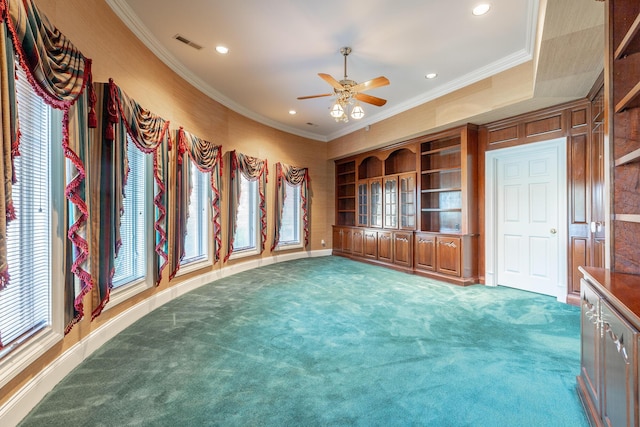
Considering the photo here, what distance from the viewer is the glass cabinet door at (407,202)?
573 cm

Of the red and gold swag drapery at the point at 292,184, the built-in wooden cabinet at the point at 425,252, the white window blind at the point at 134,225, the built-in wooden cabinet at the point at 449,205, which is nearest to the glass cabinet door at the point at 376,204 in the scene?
the built-in wooden cabinet at the point at 449,205

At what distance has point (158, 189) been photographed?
3.35 metres

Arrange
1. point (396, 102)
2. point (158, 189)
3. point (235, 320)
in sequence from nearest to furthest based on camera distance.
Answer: point (235, 320) → point (158, 189) → point (396, 102)

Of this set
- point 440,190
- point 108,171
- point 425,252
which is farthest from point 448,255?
point 108,171

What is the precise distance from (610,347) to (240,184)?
4968 mm

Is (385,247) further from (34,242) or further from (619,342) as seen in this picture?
(34,242)

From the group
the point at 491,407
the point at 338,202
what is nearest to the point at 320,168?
the point at 338,202

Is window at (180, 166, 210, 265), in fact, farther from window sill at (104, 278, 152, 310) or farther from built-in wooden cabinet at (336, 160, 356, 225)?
built-in wooden cabinet at (336, 160, 356, 225)

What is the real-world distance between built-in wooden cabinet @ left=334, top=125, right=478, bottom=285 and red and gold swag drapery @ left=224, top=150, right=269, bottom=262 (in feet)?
7.65

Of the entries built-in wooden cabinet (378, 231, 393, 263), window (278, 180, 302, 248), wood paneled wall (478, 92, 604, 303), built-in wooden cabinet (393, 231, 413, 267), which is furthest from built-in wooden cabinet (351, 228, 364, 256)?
wood paneled wall (478, 92, 604, 303)

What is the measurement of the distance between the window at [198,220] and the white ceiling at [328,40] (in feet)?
4.79

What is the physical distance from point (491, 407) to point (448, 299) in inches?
87.5

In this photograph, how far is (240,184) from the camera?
5.25 m

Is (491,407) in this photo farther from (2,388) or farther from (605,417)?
(2,388)
